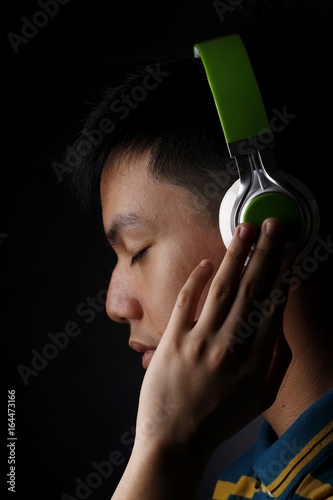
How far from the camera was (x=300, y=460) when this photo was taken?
3.23 ft

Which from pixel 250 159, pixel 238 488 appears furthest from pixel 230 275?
pixel 238 488

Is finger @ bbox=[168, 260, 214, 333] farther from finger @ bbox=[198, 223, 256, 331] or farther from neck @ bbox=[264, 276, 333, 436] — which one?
neck @ bbox=[264, 276, 333, 436]

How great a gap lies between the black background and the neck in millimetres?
611

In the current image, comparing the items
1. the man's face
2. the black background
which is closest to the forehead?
the man's face

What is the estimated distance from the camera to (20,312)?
1.48 metres

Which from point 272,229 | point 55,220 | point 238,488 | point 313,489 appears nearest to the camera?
point 272,229

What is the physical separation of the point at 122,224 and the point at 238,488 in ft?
1.67

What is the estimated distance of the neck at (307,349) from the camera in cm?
97

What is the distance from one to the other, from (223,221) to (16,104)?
72 centimetres

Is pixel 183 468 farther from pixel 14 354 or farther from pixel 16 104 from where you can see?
pixel 16 104

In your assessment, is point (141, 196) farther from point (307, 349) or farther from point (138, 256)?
point (307, 349)

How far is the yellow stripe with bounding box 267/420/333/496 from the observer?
970 millimetres

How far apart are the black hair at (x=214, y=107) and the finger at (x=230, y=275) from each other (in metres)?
0.15

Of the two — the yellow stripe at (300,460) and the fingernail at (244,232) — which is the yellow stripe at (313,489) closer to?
the yellow stripe at (300,460)
